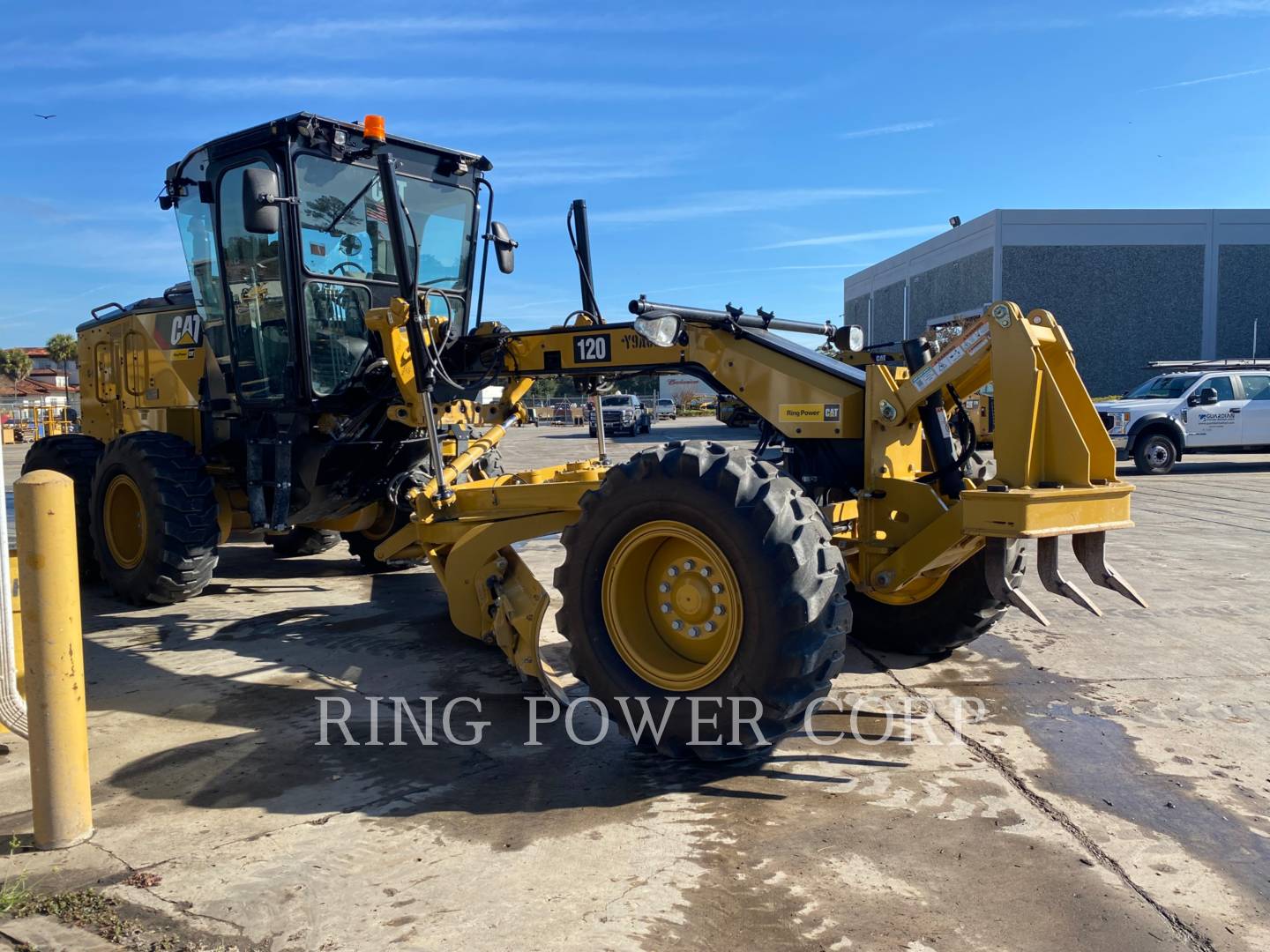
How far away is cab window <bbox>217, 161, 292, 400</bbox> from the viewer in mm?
7066

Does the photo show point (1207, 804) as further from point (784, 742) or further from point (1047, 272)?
point (1047, 272)

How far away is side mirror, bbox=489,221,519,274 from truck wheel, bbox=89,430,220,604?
2.76m

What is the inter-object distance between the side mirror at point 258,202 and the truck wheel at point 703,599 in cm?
288

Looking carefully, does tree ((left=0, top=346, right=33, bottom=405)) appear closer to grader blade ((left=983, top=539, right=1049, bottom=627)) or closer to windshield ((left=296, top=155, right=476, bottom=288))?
windshield ((left=296, top=155, right=476, bottom=288))

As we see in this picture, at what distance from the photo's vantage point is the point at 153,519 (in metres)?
7.21

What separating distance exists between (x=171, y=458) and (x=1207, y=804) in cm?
685

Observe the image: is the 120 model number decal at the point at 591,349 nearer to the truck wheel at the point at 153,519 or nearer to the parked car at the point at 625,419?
the truck wheel at the point at 153,519

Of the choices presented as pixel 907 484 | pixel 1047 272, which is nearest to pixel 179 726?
pixel 907 484

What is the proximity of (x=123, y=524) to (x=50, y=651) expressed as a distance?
15.7ft

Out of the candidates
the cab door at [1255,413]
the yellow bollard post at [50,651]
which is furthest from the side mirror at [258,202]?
the cab door at [1255,413]

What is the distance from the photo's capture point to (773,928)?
2.98 m

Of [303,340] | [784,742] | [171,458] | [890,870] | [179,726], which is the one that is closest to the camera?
[890,870]

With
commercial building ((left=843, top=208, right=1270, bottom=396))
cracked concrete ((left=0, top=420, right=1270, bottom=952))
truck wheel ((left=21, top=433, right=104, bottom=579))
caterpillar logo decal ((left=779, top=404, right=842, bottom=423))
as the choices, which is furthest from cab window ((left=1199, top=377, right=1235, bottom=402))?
truck wheel ((left=21, top=433, right=104, bottom=579))

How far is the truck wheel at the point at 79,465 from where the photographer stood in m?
8.48
